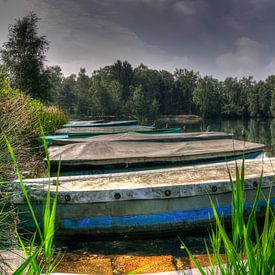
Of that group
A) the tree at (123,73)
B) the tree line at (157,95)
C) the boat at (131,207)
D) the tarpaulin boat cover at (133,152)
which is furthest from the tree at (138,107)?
the boat at (131,207)

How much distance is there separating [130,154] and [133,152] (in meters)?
0.22

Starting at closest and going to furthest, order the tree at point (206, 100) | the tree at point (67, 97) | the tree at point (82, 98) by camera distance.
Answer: the tree at point (82, 98) → the tree at point (67, 97) → the tree at point (206, 100)

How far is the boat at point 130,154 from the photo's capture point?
7841 mm

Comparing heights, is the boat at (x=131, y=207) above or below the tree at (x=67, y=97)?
below

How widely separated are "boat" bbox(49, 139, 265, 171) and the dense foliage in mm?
60821

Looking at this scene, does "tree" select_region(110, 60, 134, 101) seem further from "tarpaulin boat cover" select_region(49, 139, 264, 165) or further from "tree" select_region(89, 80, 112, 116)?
"tarpaulin boat cover" select_region(49, 139, 264, 165)

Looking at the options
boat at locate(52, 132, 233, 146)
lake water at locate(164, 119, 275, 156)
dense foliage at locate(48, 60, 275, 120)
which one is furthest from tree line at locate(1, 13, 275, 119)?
boat at locate(52, 132, 233, 146)

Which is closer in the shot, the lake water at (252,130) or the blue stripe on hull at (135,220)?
the blue stripe on hull at (135,220)

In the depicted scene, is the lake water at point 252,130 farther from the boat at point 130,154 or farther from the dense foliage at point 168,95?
the dense foliage at point 168,95

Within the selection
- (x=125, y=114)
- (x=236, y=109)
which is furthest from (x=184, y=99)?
(x=125, y=114)

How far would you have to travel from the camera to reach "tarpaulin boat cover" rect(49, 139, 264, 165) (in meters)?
7.90

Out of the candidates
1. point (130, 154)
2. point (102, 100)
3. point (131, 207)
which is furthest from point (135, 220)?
point (102, 100)

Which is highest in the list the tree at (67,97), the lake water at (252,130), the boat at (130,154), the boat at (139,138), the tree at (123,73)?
the tree at (123,73)

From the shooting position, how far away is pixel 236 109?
81.4m
